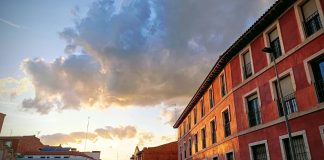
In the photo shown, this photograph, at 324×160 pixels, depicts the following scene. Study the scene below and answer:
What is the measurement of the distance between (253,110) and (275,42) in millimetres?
4302

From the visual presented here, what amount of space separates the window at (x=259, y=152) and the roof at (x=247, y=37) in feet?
21.5

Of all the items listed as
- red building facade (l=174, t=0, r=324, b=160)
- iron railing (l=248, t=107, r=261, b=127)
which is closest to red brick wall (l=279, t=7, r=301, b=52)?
red building facade (l=174, t=0, r=324, b=160)

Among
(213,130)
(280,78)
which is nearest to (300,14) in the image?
(280,78)

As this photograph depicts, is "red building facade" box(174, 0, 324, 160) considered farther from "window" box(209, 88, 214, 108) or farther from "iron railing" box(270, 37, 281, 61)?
"window" box(209, 88, 214, 108)

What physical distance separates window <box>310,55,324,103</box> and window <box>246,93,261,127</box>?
14.8 ft

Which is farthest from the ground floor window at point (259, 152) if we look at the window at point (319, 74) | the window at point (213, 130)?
the window at point (213, 130)

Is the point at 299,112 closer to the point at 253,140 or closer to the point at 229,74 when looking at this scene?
the point at 253,140

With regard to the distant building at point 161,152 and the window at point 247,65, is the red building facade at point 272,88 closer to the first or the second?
the window at point 247,65

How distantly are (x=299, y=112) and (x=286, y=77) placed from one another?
7.06 feet

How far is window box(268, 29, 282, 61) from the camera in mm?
15007

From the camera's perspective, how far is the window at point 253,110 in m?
16.2

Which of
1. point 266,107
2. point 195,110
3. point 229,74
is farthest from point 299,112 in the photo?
point 195,110

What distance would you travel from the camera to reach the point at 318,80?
12148mm

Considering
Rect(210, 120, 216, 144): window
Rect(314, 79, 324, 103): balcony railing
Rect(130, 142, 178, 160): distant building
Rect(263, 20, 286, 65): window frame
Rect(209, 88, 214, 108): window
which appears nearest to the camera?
Rect(314, 79, 324, 103): balcony railing
